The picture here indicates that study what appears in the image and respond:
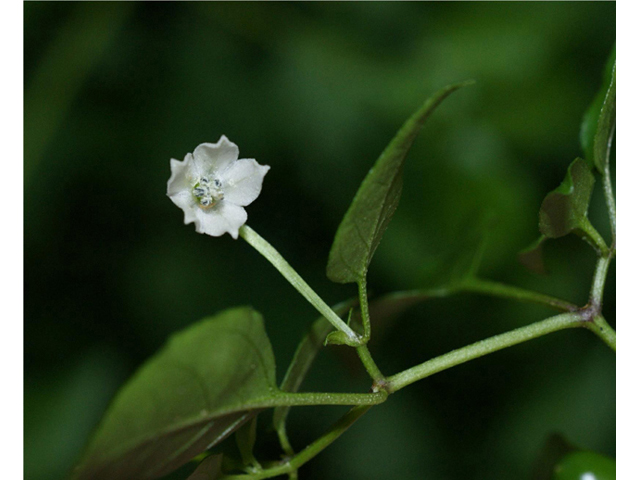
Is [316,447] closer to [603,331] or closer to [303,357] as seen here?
[303,357]

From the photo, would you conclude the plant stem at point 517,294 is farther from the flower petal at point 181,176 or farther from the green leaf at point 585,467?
the flower petal at point 181,176

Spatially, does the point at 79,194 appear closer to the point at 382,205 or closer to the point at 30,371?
the point at 30,371

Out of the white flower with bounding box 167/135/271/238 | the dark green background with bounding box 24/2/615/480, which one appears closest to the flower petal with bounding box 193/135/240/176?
the white flower with bounding box 167/135/271/238

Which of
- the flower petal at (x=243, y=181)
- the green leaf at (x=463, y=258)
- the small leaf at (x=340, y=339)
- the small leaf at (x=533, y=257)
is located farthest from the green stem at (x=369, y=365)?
the green leaf at (x=463, y=258)

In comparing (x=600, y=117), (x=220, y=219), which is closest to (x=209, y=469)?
(x=220, y=219)

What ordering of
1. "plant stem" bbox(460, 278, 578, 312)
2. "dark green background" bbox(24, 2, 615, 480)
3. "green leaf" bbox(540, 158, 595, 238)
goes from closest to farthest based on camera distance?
1. "green leaf" bbox(540, 158, 595, 238)
2. "plant stem" bbox(460, 278, 578, 312)
3. "dark green background" bbox(24, 2, 615, 480)

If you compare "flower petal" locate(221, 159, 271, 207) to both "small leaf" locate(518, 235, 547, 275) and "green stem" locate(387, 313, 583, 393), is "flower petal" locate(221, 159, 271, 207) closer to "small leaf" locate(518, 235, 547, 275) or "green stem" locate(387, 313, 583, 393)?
"green stem" locate(387, 313, 583, 393)

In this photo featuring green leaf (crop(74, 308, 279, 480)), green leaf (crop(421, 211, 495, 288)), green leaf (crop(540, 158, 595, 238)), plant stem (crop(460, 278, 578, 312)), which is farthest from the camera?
green leaf (crop(421, 211, 495, 288))

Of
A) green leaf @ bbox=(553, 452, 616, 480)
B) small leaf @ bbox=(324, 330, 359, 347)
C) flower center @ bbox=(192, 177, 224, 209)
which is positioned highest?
flower center @ bbox=(192, 177, 224, 209)

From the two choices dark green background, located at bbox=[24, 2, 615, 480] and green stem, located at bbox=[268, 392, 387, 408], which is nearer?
green stem, located at bbox=[268, 392, 387, 408]
